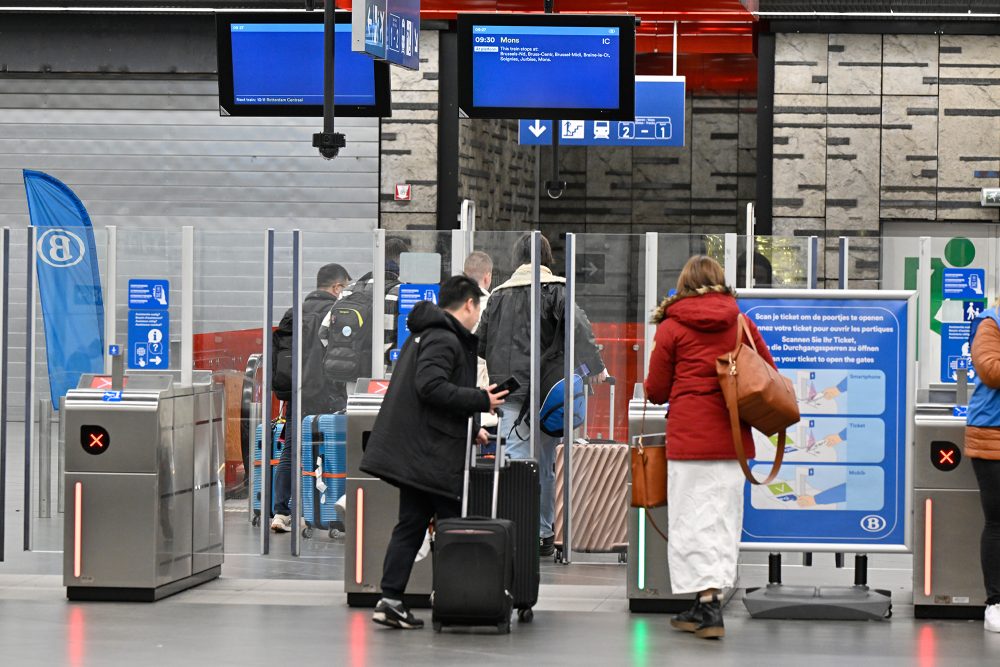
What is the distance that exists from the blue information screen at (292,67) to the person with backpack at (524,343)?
2.56 metres

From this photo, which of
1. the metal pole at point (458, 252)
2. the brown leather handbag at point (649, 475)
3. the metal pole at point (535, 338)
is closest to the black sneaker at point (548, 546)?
the metal pole at point (535, 338)

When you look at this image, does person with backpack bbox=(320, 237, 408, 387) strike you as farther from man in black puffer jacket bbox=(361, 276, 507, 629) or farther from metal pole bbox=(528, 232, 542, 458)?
man in black puffer jacket bbox=(361, 276, 507, 629)

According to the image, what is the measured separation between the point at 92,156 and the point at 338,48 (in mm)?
5775

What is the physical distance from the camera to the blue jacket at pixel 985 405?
6875 millimetres

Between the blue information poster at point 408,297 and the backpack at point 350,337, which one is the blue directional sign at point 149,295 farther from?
the blue information poster at point 408,297

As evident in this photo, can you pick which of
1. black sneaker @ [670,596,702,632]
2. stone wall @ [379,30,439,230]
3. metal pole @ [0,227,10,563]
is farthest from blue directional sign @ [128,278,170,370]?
stone wall @ [379,30,439,230]

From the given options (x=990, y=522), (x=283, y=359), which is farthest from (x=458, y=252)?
(x=990, y=522)

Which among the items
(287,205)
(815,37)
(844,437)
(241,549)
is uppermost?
(815,37)

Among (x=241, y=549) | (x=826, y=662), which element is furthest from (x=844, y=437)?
(x=241, y=549)

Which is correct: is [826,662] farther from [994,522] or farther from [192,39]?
[192,39]

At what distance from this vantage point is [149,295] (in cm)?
896

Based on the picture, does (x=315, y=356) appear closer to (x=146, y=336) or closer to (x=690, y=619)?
(x=146, y=336)

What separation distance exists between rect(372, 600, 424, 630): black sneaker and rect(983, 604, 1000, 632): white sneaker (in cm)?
256

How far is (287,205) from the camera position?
1559 cm
